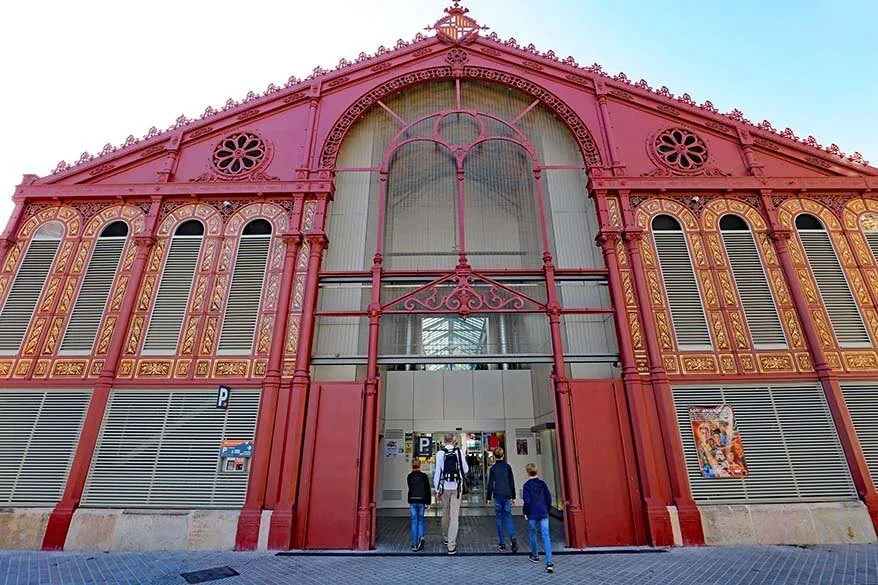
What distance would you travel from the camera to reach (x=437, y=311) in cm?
1172

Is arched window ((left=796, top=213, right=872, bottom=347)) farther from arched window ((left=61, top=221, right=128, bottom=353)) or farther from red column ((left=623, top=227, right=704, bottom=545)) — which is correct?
arched window ((left=61, top=221, right=128, bottom=353))

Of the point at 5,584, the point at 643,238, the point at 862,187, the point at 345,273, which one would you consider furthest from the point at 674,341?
the point at 5,584

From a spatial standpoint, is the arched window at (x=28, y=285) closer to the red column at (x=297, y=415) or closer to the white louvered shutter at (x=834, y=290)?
the red column at (x=297, y=415)

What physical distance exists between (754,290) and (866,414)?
3.76 metres

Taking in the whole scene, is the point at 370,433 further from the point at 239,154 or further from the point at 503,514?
the point at 239,154

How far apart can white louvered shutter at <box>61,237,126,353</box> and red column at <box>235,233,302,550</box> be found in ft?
15.9

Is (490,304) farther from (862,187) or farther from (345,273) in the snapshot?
(862,187)

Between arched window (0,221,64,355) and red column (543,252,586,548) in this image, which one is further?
arched window (0,221,64,355)

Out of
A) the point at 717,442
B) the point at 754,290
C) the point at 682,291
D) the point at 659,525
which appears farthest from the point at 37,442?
the point at 754,290

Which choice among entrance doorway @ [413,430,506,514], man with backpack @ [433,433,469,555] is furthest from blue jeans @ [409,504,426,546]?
entrance doorway @ [413,430,506,514]

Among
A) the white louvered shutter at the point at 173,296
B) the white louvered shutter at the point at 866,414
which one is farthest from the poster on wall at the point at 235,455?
the white louvered shutter at the point at 866,414

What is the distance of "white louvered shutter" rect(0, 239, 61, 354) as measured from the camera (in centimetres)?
1155

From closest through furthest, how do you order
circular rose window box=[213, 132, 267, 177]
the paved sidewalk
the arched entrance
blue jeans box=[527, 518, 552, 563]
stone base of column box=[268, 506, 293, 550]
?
the paved sidewalk < blue jeans box=[527, 518, 552, 563] < stone base of column box=[268, 506, 293, 550] < the arched entrance < circular rose window box=[213, 132, 267, 177]

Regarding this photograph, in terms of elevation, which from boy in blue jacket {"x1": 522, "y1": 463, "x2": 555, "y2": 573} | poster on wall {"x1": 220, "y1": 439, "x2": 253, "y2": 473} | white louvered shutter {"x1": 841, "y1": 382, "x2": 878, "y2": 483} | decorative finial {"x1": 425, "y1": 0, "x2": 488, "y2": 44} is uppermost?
decorative finial {"x1": 425, "y1": 0, "x2": 488, "y2": 44}
